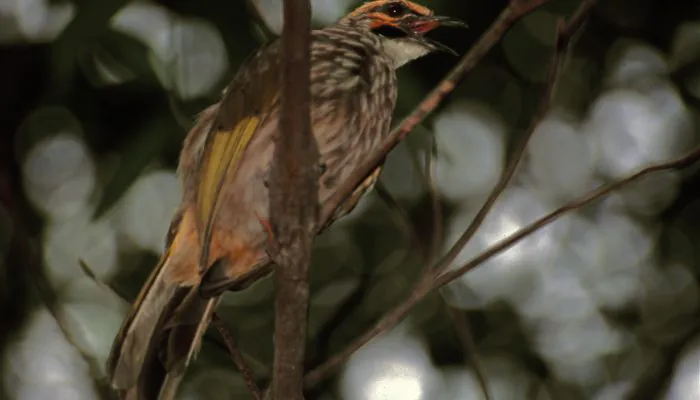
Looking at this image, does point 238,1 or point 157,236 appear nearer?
point 157,236

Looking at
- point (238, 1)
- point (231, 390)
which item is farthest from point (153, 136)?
point (231, 390)

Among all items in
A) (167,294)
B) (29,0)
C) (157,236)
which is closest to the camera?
(167,294)

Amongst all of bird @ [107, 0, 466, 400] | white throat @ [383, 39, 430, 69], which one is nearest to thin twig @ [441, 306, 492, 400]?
bird @ [107, 0, 466, 400]

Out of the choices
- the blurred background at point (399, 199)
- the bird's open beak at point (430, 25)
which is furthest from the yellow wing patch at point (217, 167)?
the bird's open beak at point (430, 25)

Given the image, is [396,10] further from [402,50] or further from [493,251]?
[493,251]

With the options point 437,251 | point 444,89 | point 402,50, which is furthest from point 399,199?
point 444,89

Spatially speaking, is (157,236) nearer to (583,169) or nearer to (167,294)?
(167,294)

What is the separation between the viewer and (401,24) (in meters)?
1.15

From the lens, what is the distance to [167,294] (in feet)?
3.29

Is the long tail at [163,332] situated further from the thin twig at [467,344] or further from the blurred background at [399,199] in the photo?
the thin twig at [467,344]

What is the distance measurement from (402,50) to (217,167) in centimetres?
25

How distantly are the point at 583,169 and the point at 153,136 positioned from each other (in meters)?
0.49

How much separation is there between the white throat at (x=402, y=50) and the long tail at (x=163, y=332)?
0.97 ft

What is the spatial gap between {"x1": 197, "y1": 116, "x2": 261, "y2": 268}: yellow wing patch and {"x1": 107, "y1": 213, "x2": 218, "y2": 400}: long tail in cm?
3
